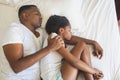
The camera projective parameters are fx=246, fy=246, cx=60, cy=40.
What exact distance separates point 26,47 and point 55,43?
0.18 meters

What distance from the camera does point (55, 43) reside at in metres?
1.48

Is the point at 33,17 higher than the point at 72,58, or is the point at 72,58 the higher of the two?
the point at 33,17

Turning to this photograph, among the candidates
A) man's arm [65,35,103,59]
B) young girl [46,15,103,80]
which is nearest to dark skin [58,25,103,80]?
young girl [46,15,103,80]

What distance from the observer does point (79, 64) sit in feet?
4.89

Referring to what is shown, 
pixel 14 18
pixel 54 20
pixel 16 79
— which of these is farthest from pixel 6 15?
pixel 16 79

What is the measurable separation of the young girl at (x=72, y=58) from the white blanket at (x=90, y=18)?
0.14 meters

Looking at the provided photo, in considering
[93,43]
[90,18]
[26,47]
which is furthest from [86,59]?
[90,18]

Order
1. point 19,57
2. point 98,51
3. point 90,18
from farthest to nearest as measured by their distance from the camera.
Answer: point 90,18 → point 98,51 → point 19,57

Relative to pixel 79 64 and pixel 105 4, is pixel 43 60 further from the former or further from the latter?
pixel 105 4

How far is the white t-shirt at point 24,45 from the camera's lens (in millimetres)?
1433

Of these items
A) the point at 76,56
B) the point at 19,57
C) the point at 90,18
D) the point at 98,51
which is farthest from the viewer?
the point at 90,18

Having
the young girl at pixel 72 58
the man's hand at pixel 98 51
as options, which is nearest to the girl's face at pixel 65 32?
the young girl at pixel 72 58

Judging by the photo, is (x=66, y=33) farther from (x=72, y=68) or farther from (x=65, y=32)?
(x=72, y=68)

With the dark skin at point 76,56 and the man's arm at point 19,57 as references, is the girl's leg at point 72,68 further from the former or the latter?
the man's arm at point 19,57
